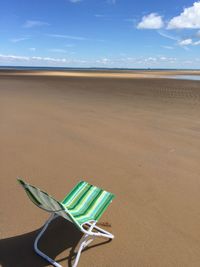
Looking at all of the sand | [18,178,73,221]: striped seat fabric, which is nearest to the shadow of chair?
the sand

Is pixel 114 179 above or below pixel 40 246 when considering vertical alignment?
above

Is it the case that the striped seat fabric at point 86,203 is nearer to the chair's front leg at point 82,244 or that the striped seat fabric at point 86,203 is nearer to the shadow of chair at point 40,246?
the chair's front leg at point 82,244

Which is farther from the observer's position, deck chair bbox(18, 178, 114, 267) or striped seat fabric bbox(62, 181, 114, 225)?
striped seat fabric bbox(62, 181, 114, 225)

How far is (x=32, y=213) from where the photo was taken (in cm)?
348

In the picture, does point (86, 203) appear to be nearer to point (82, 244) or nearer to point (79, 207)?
point (79, 207)

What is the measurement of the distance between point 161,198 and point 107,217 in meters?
0.85

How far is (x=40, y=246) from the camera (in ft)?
9.66

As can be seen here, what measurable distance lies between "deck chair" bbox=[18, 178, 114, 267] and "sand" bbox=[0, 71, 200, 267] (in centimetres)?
14

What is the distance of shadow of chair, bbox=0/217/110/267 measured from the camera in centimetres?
273

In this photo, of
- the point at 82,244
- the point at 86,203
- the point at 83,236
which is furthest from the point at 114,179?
the point at 82,244

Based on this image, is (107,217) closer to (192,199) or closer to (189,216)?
(189,216)

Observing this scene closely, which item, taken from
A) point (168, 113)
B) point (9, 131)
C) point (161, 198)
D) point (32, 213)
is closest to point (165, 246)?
point (161, 198)

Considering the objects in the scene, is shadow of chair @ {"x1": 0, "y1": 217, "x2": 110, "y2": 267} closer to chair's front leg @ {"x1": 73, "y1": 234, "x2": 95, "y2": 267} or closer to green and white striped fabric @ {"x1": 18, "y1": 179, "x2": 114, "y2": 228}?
chair's front leg @ {"x1": 73, "y1": 234, "x2": 95, "y2": 267}

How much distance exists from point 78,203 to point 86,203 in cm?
8
